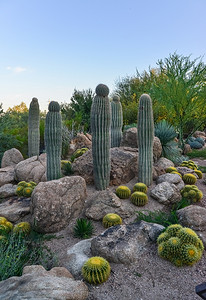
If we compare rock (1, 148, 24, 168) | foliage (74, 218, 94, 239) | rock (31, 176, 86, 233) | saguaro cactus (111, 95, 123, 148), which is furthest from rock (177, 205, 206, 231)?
rock (1, 148, 24, 168)

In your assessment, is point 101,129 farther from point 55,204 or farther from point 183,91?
point 183,91

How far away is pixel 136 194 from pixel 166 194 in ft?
2.37

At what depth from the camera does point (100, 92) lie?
567 cm

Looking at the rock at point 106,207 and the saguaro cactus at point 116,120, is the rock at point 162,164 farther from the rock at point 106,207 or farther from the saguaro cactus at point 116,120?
the rock at point 106,207

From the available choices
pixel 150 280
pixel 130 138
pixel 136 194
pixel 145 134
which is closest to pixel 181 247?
pixel 150 280

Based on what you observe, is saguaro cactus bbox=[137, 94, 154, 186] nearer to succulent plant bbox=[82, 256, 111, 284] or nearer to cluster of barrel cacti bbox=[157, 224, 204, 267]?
cluster of barrel cacti bbox=[157, 224, 204, 267]

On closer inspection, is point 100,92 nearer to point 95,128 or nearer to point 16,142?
point 95,128

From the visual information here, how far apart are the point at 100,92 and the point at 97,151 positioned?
129 cm

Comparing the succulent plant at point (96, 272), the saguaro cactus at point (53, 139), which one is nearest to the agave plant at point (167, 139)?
the saguaro cactus at point (53, 139)

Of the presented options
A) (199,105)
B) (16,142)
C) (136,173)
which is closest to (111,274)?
(136,173)

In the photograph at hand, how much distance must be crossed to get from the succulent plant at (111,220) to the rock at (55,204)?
2.38ft

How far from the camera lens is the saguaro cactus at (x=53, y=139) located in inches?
239

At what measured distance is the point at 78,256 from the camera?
3697mm

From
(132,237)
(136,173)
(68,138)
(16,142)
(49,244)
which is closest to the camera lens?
(132,237)
